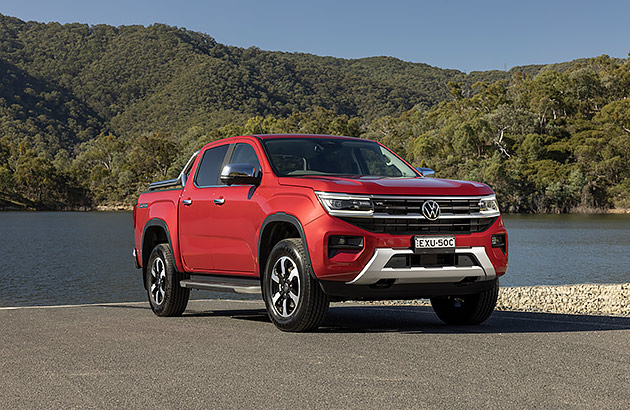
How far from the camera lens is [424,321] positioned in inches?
377

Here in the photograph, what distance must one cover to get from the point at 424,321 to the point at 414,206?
91.5 inches

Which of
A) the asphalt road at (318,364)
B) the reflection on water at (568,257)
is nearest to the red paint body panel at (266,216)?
the asphalt road at (318,364)

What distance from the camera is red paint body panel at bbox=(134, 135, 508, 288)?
750 centimetres

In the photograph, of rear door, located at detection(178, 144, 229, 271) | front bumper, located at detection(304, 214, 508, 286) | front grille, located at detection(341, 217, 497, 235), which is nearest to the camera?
front bumper, located at detection(304, 214, 508, 286)

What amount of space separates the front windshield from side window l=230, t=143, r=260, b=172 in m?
0.18

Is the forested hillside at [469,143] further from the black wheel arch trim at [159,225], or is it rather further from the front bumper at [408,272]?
the front bumper at [408,272]

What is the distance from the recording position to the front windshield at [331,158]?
347 inches

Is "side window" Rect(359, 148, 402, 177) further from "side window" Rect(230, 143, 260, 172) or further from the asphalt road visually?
the asphalt road

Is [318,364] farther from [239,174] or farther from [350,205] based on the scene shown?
[239,174]

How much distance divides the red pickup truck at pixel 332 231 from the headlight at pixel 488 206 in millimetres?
14

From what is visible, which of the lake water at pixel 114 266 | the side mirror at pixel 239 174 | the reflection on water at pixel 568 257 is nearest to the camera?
the side mirror at pixel 239 174

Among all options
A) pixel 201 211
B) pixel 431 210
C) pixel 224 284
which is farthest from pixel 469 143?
pixel 431 210

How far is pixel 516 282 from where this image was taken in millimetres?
27375

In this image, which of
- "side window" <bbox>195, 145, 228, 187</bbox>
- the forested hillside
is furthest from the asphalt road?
the forested hillside
